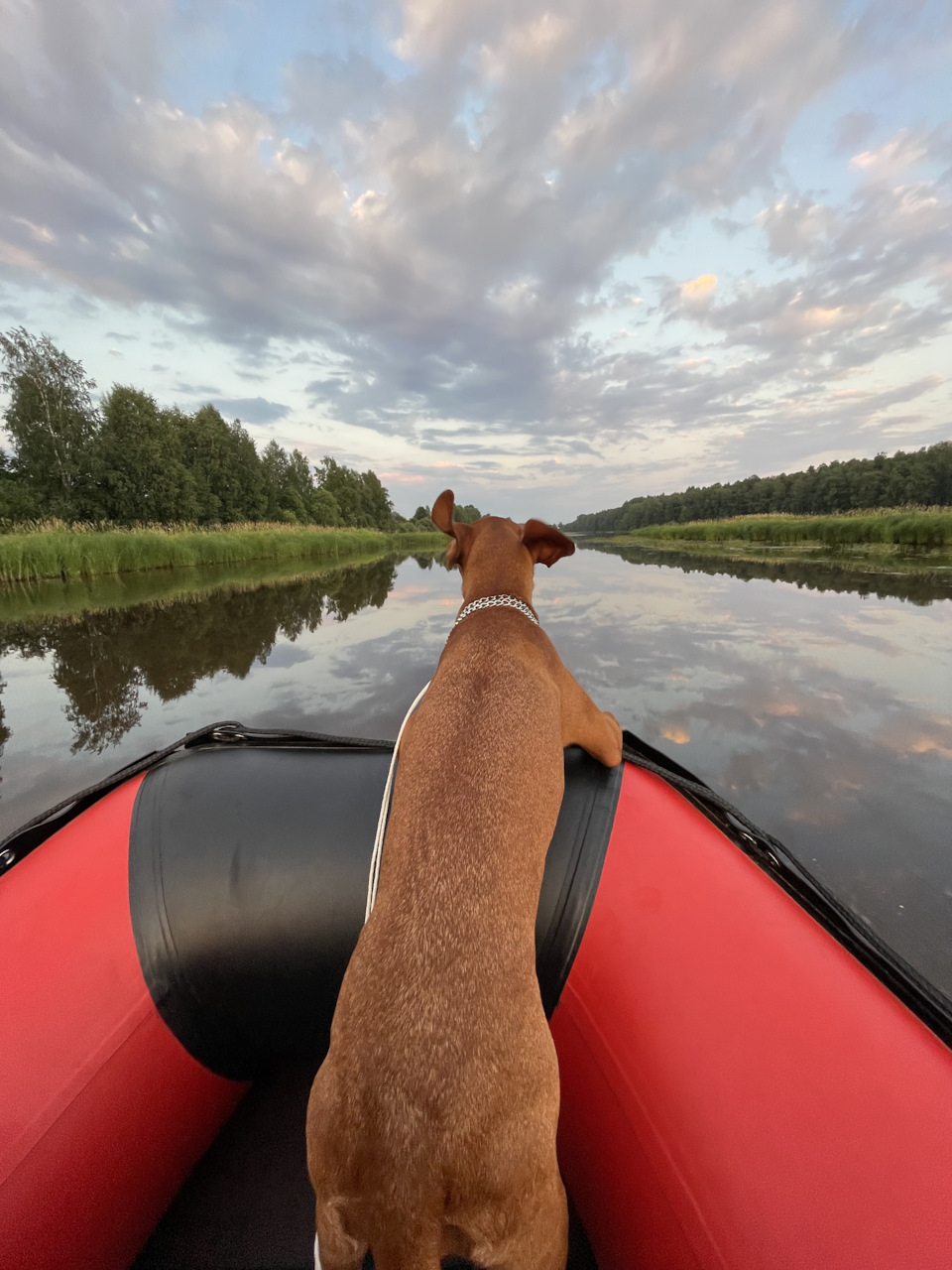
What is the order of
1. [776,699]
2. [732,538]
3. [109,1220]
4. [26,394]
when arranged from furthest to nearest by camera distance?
[732,538], [26,394], [776,699], [109,1220]

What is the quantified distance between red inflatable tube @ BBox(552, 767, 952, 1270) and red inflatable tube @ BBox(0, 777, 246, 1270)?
1.30 metres

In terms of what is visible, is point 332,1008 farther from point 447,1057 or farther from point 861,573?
point 861,573

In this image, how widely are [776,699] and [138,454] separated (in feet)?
135

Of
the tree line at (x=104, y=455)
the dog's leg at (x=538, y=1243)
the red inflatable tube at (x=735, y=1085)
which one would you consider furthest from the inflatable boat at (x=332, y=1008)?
the tree line at (x=104, y=455)

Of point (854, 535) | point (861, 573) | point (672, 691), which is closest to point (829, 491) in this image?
point (854, 535)

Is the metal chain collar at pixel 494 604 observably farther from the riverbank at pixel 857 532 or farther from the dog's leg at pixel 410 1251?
the riverbank at pixel 857 532

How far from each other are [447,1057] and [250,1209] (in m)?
1.65

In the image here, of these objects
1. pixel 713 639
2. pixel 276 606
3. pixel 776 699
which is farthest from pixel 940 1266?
pixel 276 606

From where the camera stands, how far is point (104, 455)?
31.3 metres

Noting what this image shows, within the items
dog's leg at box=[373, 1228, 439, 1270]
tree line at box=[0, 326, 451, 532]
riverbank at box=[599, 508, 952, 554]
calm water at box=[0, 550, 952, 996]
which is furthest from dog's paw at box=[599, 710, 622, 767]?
tree line at box=[0, 326, 451, 532]

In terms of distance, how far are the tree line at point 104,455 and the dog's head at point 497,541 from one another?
30465 millimetres

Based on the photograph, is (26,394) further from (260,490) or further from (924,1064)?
(924,1064)

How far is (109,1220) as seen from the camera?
1288 millimetres

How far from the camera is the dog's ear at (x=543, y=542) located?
2.88 meters
